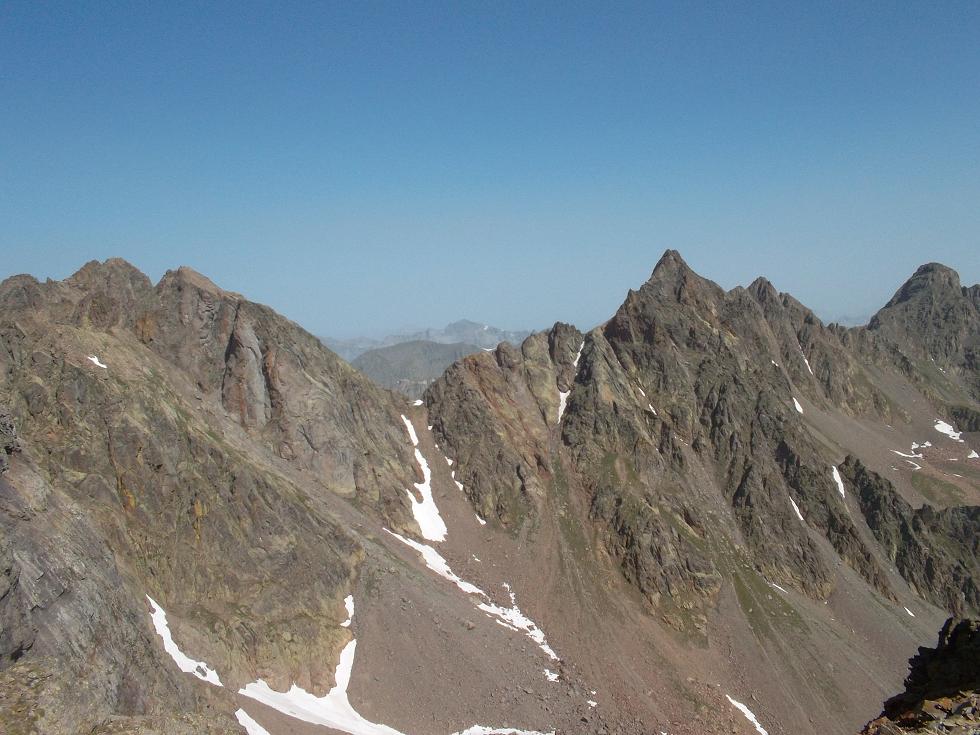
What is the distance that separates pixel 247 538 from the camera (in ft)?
178

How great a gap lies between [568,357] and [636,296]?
70.7ft

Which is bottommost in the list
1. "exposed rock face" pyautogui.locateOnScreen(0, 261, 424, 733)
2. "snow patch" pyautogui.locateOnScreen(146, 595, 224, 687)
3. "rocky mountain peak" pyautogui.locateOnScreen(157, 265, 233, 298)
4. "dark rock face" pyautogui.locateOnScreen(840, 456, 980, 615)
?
"dark rock face" pyautogui.locateOnScreen(840, 456, 980, 615)

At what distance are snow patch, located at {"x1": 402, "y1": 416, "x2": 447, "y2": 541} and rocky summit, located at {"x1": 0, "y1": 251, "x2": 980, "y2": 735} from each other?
1.66 feet

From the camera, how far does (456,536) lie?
79.9 metres

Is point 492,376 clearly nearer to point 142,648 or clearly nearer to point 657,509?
point 657,509

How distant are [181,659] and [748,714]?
5737 cm

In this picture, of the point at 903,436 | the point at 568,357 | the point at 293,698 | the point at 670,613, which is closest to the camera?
the point at 293,698

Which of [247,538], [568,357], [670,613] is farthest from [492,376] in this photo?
[247,538]

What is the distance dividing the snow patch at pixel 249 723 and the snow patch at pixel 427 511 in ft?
129

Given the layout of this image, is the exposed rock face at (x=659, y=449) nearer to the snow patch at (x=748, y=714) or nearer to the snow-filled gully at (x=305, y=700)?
the snow patch at (x=748, y=714)

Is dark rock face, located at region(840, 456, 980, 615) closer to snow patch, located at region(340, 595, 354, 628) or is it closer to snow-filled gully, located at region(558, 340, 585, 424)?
snow-filled gully, located at region(558, 340, 585, 424)

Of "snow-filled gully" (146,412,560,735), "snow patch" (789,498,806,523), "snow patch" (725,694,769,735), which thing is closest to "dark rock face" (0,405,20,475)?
"snow-filled gully" (146,412,560,735)

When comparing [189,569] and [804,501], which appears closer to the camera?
[189,569]

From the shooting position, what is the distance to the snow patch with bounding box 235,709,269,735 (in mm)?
37375
